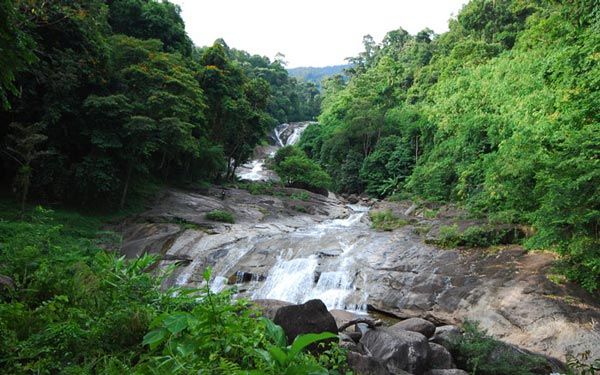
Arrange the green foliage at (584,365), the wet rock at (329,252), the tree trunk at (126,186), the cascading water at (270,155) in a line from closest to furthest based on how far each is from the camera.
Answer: the green foliage at (584,365)
the wet rock at (329,252)
the tree trunk at (126,186)
the cascading water at (270,155)

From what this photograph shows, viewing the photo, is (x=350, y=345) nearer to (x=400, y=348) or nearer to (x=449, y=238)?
(x=400, y=348)

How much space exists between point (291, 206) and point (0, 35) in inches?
842

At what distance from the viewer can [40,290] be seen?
3.58 metres

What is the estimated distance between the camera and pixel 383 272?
11.6 meters

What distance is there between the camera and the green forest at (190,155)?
2.54 meters

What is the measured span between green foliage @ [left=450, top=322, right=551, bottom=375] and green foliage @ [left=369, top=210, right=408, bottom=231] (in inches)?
417

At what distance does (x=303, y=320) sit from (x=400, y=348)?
1.88 meters

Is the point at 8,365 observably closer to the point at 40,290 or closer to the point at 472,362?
the point at 40,290

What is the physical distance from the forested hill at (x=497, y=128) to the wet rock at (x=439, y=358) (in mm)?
4149

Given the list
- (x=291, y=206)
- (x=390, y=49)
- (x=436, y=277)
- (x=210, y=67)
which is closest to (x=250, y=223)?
(x=291, y=206)

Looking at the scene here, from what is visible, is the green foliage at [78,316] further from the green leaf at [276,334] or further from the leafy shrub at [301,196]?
the leafy shrub at [301,196]

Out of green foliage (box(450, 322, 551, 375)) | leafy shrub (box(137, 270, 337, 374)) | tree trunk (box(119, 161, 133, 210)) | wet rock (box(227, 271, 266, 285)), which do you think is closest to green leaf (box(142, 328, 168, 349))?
leafy shrub (box(137, 270, 337, 374))

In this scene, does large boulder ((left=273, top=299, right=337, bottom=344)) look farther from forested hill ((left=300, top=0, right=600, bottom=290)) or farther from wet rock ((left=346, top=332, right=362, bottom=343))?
forested hill ((left=300, top=0, right=600, bottom=290))

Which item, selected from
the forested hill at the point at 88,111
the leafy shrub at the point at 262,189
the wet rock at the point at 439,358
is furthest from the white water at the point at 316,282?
the leafy shrub at the point at 262,189
